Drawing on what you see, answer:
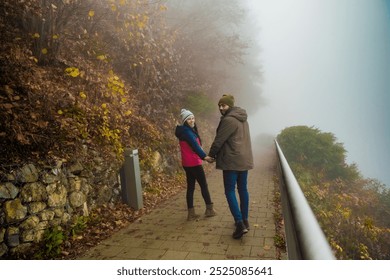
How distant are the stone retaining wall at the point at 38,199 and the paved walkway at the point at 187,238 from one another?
27.8 inches

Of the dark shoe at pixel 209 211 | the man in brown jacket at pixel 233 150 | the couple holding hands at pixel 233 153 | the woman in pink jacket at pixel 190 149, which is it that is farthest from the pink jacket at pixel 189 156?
the dark shoe at pixel 209 211

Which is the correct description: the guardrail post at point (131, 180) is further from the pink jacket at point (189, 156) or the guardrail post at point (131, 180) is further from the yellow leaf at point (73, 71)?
the yellow leaf at point (73, 71)

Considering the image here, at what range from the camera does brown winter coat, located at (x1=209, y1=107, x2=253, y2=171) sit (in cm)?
392

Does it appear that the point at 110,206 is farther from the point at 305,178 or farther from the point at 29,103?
the point at 305,178

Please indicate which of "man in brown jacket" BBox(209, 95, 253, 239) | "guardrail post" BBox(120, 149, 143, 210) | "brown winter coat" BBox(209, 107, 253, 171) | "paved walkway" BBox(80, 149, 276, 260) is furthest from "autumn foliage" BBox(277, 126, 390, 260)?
"guardrail post" BBox(120, 149, 143, 210)

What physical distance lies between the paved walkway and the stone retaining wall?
27.8 inches

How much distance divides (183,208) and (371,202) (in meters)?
10.0

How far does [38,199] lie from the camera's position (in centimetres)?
366

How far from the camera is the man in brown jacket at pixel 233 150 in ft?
12.9

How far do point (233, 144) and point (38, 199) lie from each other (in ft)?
8.99

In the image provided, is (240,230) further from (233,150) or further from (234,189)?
(233,150)

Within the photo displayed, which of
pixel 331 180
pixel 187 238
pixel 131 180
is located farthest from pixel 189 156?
pixel 331 180

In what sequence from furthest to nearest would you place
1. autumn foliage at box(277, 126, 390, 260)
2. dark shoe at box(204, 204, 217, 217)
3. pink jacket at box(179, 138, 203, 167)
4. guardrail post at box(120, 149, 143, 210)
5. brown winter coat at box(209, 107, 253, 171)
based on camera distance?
autumn foliage at box(277, 126, 390, 260) < guardrail post at box(120, 149, 143, 210) < dark shoe at box(204, 204, 217, 217) < pink jacket at box(179, 138, 203, 167) < brown winter coat at box(209, 107, 253, 171)

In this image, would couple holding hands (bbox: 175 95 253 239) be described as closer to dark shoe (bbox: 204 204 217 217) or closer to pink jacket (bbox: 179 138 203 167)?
pink jacket (bbox: 179 138 203 167)
